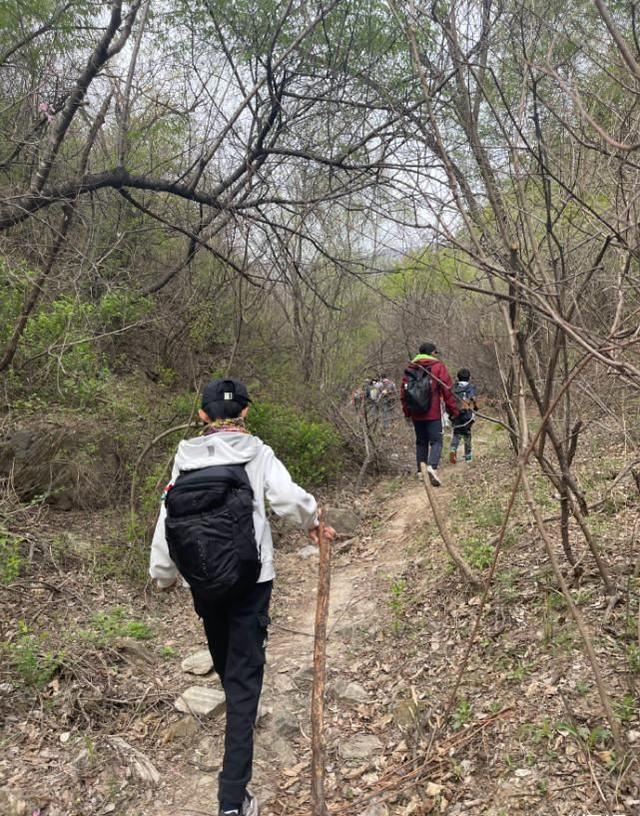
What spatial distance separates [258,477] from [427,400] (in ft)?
17.4

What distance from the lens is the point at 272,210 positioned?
865cm

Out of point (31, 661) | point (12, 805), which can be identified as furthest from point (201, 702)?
point (12, 805)

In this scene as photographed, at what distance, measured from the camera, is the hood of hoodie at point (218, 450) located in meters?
3.05

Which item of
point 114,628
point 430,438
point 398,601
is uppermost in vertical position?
point 430,438

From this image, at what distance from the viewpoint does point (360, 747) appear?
349cm

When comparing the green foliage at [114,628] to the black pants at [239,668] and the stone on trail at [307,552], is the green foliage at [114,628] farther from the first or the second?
the stone on trail at [307,552]

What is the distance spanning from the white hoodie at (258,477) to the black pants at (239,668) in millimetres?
166

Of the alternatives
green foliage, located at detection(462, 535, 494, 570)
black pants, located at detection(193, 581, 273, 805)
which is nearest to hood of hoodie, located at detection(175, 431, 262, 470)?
black pants, located at detection(193, 581, 273, 805)

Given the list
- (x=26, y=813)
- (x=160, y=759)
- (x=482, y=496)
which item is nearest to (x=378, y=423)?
(x=482, y=496)

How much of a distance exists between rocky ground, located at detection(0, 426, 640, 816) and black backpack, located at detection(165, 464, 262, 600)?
1232 millimetres

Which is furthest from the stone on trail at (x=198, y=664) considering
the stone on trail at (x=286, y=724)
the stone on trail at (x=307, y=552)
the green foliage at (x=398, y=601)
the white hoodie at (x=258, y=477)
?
the stone on trail at (x=307, y=552)

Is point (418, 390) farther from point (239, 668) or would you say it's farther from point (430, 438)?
point (239, 668)

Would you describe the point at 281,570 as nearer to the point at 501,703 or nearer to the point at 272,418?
the point at 272,418

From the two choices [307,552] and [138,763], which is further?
[307,552]
